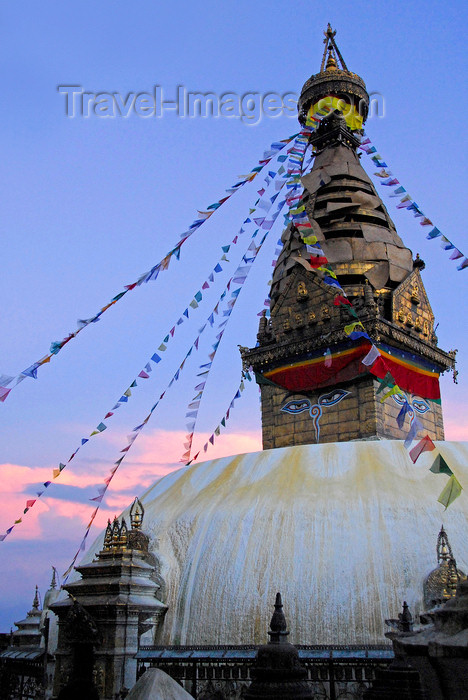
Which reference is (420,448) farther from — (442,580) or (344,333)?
(344,333)

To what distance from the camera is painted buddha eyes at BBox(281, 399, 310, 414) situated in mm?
15914

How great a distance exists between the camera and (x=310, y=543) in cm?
935

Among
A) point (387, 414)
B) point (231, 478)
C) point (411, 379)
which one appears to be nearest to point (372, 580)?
point (231, 478)

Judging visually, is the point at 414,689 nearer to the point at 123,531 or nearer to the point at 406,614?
the point at 406,614

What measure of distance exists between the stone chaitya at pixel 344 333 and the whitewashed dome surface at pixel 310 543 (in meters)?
3.94

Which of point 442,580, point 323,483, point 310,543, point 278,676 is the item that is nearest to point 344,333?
point 323,483

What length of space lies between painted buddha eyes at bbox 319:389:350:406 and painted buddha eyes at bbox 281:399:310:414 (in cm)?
40

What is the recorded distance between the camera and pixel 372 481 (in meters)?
10.1

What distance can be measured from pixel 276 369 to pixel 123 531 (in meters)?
6.92

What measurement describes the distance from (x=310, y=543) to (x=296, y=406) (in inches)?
270

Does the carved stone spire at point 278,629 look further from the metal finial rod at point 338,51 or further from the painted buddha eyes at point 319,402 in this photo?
the metal finial rod at point 338,51

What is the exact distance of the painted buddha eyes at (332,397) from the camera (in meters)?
15.3

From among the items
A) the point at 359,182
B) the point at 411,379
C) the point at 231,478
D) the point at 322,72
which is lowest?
the point at 231,478

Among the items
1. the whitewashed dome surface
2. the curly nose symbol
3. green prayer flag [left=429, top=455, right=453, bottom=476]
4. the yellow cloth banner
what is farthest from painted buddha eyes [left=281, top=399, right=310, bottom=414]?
the yellow cloth banner
